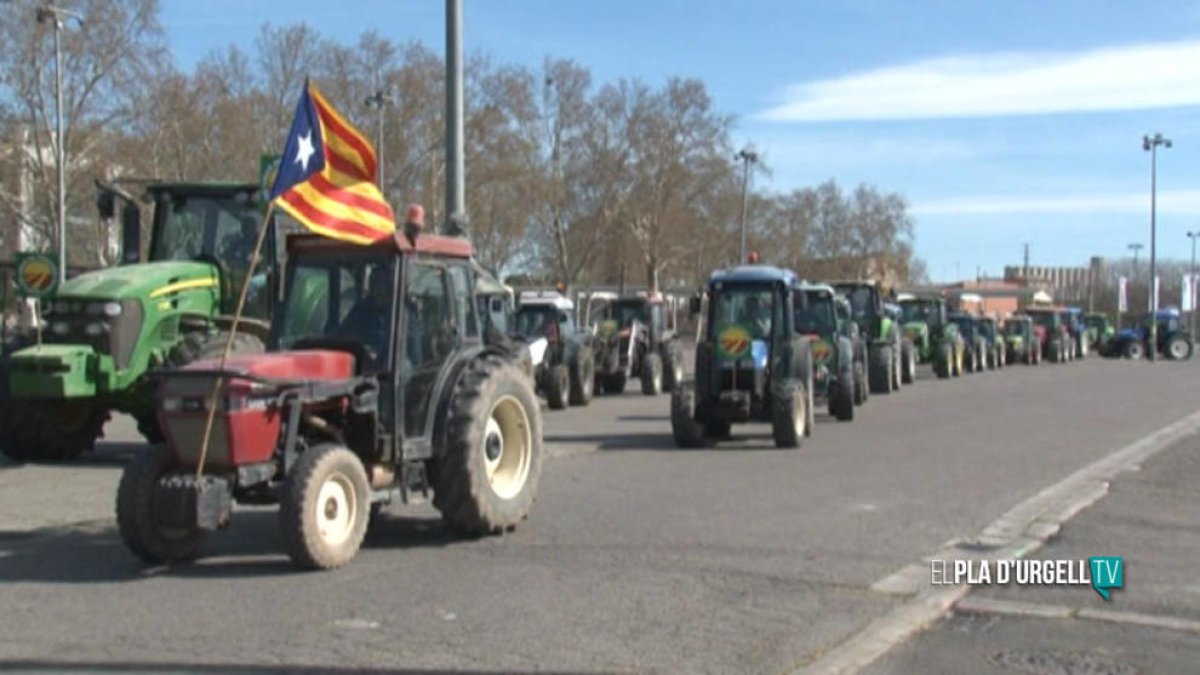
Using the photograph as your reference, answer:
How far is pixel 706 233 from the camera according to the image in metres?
76.2

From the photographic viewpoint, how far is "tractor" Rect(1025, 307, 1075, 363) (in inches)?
1978

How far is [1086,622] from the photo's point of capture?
24.6 feet

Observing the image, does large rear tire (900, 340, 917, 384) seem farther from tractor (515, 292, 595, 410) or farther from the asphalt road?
the asphalt road

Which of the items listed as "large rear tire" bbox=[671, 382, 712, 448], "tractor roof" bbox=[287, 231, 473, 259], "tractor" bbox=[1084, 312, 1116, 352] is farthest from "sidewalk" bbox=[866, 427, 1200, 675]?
"tractor" bbox=[1084, 312, 1116, 352]

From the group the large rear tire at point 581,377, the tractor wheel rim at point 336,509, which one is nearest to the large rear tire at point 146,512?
the tractor wheel rim at point 336,509

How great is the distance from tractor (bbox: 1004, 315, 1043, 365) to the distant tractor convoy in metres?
24.4

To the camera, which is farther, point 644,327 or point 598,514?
point 644,327

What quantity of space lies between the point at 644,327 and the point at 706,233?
47682mm

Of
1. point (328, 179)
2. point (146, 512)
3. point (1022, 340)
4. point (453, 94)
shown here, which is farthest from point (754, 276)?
point (1022, 340)

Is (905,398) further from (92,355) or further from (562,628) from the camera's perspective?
(562,628)

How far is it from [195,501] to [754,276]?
1055 cm

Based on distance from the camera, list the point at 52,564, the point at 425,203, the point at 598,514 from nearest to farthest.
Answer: the point at 52,564 < the point at 598,514 < the point at 425,203

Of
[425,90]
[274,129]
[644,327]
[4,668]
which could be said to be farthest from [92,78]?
[4,668]

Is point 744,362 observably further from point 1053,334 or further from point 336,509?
point 1053,334
